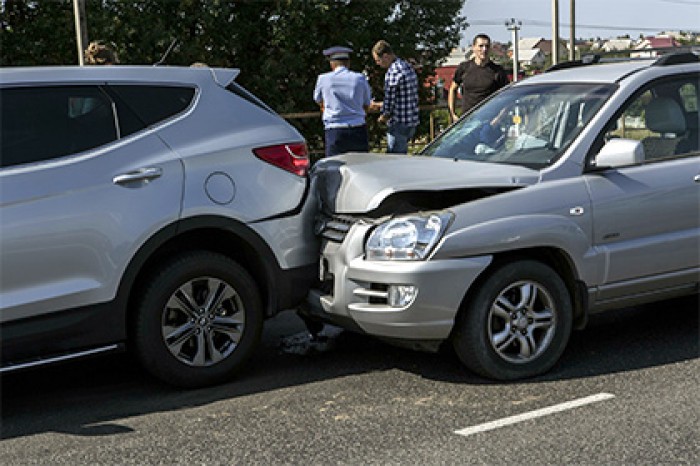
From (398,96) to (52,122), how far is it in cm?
568

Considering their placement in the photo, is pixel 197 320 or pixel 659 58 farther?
pixel 659 58

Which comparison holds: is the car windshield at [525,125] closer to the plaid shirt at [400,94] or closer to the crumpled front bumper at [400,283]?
the crumpled front bumper at [400,283]

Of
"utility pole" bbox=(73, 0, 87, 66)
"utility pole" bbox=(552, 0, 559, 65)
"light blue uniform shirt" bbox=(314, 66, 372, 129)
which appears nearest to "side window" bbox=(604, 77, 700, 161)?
"light blue uniform shirt" bbox=(314, 66, 372, 129)

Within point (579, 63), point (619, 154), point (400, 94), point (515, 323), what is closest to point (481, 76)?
point (400, 94)

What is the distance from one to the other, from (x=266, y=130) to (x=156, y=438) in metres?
1.96

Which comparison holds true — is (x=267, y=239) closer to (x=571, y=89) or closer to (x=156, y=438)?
(x=156, y=438)

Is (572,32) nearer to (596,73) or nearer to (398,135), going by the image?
(398,135)

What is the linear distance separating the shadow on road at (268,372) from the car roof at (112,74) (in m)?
1.74

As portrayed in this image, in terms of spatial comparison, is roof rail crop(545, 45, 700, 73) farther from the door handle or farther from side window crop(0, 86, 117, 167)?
side window crop(0, 86, 117, 167)

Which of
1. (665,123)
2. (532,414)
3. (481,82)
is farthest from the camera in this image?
(481,82)

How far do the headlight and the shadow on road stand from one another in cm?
79

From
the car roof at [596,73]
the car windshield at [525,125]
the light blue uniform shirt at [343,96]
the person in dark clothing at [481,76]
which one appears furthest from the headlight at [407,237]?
the person in dark clothing at [481,76]

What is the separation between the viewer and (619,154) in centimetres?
572

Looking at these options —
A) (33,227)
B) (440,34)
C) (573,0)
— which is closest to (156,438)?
(33,227)
